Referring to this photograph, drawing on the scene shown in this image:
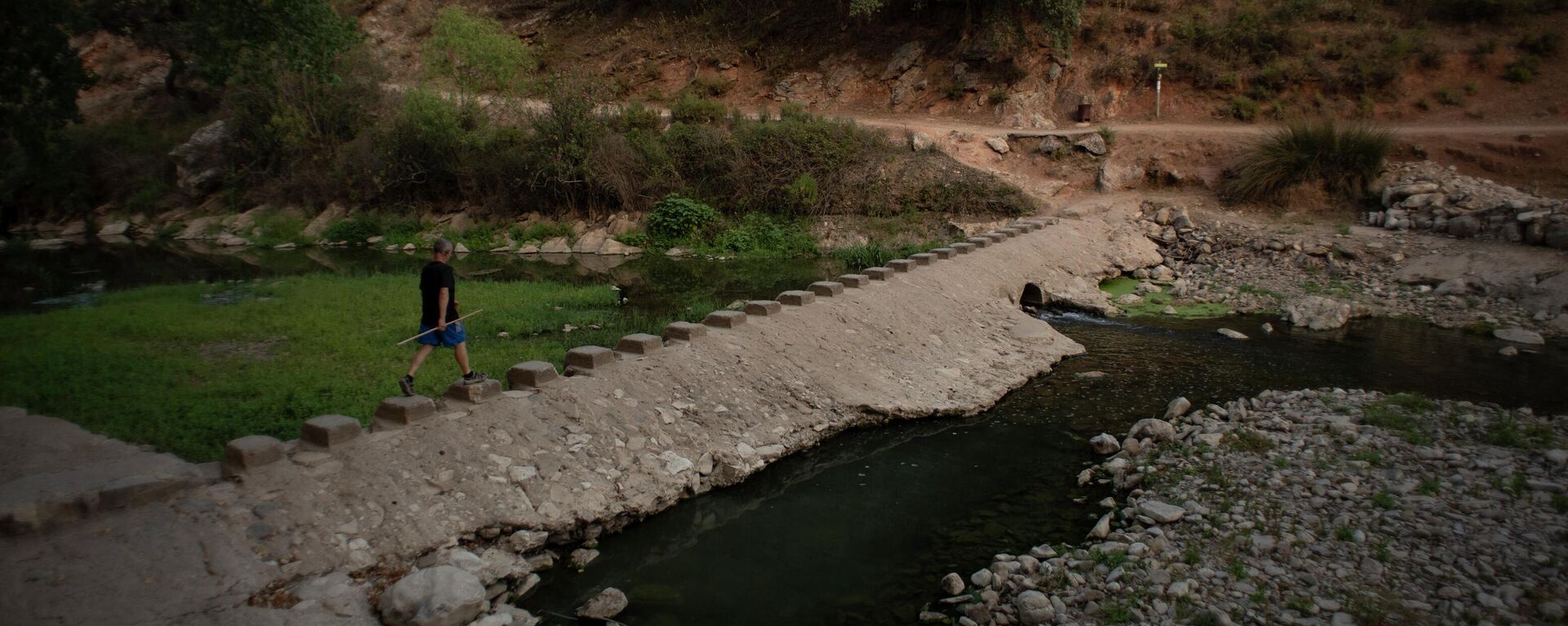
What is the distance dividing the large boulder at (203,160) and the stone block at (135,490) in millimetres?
28499

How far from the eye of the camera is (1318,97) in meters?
22.3

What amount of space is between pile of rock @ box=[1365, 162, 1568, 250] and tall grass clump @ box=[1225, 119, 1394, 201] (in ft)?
1.86

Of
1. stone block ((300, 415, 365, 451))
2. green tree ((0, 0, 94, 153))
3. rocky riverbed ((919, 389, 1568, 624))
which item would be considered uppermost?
green tree ((0, 0, 94, 153))

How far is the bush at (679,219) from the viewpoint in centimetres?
2098

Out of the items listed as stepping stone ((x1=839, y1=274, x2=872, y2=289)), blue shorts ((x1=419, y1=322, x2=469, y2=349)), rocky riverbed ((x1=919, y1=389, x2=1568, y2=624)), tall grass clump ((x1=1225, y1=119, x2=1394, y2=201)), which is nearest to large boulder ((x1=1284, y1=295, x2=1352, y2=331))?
rocky riverbed ((x1=919, y1=389, x2=1568, y2=624))

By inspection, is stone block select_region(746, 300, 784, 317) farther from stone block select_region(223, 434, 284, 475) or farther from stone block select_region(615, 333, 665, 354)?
stone block select_region(223, 434, 284, 475)

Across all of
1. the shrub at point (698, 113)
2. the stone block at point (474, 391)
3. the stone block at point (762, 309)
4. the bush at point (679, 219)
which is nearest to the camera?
the stone block at point (474, 391)

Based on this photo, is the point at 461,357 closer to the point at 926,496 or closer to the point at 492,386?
the point at 492,386

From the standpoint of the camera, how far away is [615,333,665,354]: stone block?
7.47m

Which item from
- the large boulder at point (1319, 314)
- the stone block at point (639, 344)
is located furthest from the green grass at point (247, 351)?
the large boulder at point (1319, 314)

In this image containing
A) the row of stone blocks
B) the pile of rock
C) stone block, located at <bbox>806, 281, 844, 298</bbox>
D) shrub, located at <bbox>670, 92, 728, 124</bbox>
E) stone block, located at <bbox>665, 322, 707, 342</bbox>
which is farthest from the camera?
shrub, located at <bbox>670, 92, 728, 124</bbox>

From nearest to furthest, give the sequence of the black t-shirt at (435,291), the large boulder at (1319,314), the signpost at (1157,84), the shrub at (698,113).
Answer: the black t-shirt at (435,291) < the large boulder at (1319,314) < the signpost at (1157,84) < the shrub at (698,113)

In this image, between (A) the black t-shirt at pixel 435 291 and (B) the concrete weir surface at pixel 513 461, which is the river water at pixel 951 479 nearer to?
(B) the concrete weir surface at pixel 513 461

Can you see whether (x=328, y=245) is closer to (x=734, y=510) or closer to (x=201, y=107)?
(x=201, y=107)
